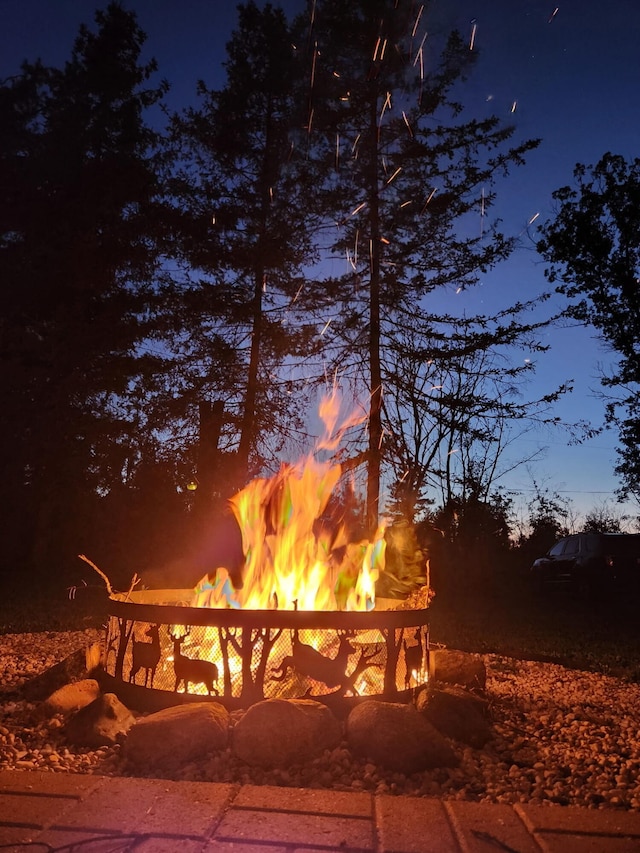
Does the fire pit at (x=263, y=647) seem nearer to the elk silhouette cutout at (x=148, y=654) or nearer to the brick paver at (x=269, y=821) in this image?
the elk silhouette cutout at (x=148, y=654)

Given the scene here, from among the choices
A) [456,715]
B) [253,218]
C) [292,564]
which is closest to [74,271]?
[253,218]

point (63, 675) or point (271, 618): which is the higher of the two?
point (271, 618)

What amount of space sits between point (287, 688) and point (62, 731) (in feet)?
5.14

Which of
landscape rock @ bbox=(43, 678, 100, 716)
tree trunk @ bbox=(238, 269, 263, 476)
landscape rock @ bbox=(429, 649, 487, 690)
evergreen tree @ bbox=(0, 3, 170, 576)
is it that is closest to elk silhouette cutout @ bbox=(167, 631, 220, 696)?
landscape rock @ bbox=(43, 678, 100, 716)

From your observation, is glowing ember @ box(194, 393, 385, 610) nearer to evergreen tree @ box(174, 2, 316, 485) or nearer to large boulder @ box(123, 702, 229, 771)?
large boulder @ box(123, 702, 229, 771)

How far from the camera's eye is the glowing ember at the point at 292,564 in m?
6.33

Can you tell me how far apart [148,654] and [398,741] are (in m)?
2.13

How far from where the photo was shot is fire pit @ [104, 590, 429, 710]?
16.5 ft

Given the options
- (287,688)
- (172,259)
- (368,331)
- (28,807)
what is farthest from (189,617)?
(172,259)

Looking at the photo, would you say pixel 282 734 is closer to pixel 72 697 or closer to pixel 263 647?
pixel 263 647

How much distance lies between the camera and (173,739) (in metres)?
4.07

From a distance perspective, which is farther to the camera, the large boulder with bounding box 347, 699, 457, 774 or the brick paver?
the large boulder with bounding box 347, 699, 457, 774

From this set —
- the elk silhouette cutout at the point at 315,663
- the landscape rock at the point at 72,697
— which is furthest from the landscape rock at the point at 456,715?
the landscape rock at the point at 72,697

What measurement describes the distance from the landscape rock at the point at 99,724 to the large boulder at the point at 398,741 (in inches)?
59.9
